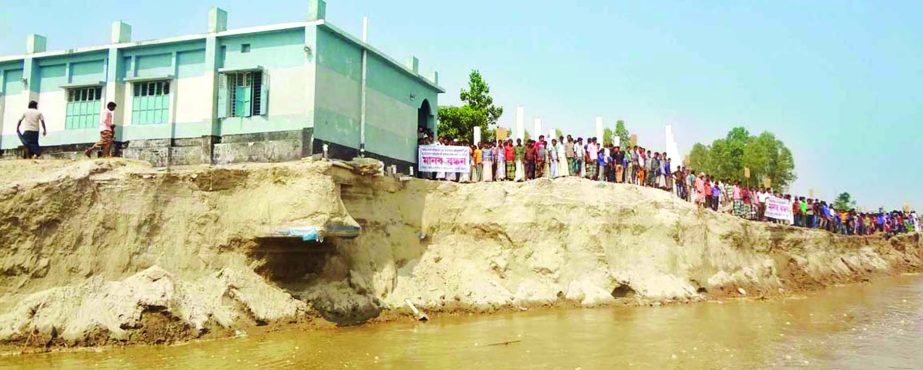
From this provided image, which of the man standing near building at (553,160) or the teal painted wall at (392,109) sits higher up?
the teal painted wall at (392,109)

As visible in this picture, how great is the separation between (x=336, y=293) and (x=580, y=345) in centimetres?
601

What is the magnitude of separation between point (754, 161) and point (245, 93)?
3741 centimetres

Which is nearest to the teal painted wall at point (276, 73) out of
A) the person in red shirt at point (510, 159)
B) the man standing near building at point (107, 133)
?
the man standing near building at point (107, 133)

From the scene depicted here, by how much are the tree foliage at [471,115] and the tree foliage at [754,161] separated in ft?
67.2

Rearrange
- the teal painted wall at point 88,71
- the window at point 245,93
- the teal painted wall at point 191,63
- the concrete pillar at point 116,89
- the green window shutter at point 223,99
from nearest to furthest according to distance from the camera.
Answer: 1. the window at point 245,93
2. the green window shutter at point 223,99
3. the teal painted wall at point 191,63
4. the concrete pillar at point 116,89
5. the teal painted wall at point 88,71

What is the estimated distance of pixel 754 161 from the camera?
45156mm

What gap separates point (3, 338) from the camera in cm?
1154

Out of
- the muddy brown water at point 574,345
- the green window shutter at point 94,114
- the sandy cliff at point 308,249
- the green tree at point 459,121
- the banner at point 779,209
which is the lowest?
the muddy brown water at point 574,345

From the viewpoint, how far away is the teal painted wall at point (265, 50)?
1733 cm

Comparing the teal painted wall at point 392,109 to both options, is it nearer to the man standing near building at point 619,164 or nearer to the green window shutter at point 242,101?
the green window shutter at point 242,101

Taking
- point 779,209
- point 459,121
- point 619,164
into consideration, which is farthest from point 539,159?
point 779,209

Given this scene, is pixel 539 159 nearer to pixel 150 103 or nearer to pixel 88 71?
pixel 150 103

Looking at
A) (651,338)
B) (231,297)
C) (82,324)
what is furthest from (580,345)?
(82,324)

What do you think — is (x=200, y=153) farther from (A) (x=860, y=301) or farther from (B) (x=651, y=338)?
(A) (x=860, y=301)
